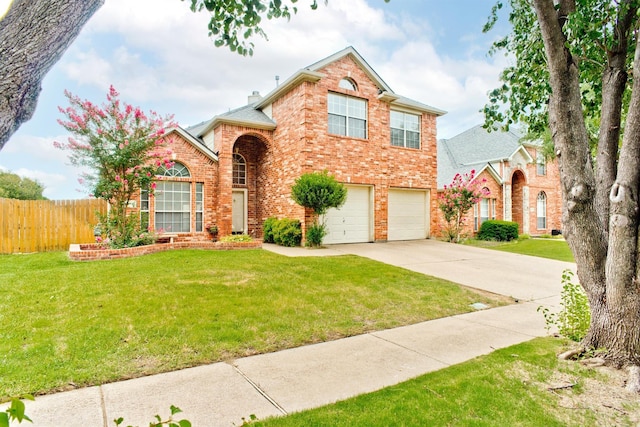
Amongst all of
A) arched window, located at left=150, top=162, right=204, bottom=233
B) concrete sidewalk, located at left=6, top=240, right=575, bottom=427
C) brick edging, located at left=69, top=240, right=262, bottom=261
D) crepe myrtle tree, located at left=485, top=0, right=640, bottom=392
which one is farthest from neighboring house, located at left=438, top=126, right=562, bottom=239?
crepe myrtle tree, located at left=485, top=0, right=640, bottom=392

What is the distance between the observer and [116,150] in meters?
10.4

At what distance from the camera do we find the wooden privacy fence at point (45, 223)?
1148 cm

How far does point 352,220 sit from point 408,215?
326 cm

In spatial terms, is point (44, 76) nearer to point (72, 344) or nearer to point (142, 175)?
point (72, 344)

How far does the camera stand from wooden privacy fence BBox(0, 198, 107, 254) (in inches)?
452

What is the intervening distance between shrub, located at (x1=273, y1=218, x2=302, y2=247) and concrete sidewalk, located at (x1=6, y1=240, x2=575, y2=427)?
8.02 m

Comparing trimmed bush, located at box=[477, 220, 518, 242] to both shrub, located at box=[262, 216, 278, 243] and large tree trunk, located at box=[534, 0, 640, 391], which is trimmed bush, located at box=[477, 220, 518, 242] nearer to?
shrub, located at box=[262, 216, 278, 243]

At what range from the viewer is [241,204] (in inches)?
653

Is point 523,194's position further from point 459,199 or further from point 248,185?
point 248,185

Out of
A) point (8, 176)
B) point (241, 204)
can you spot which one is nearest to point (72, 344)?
point (241, 204)

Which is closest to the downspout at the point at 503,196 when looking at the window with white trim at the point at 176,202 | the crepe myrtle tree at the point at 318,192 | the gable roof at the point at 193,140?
the crepe myrtle tree at the point at 318,192

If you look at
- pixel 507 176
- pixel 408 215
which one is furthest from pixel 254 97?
pixel 507 176

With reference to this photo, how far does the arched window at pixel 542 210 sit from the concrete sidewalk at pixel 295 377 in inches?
829

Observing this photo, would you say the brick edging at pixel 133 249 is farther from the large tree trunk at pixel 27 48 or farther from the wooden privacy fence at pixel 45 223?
the large tree trunk at pixel 27 48
